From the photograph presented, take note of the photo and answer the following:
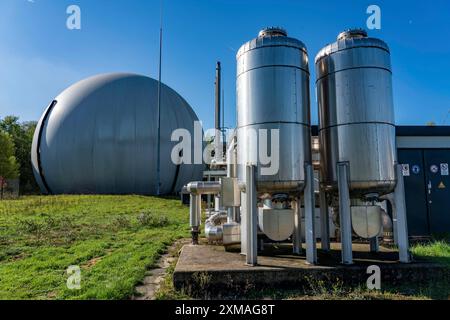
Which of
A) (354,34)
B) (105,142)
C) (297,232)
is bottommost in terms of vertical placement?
(297,232)

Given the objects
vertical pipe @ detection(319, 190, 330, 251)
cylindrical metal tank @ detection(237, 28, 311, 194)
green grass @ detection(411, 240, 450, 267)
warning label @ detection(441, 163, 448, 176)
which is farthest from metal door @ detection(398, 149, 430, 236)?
cylindrical metal tank @ detection(237, 28, 311, 194)

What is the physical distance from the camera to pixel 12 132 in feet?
151

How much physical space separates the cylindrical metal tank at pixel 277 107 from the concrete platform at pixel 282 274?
4.16 ft

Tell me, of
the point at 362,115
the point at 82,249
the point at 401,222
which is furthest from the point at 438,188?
the point at 82,249

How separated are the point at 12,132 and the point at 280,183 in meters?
50.6

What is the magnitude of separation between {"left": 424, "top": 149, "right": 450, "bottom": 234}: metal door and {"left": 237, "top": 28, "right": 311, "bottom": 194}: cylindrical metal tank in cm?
543

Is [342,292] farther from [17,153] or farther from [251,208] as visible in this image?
[17,153]

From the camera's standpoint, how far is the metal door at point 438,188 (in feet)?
30.0

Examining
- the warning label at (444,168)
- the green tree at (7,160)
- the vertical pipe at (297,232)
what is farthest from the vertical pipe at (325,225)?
the green tree at (7,160)

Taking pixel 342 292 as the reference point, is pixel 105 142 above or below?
above

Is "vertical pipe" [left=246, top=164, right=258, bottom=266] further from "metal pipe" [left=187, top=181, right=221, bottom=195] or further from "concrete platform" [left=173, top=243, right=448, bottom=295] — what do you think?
"metal pipe" [left=187, top=181, right=221, bottom=195]

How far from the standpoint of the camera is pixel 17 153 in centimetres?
4284

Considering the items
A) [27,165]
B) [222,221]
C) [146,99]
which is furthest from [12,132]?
[222,221]

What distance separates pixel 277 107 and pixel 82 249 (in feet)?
17.9
